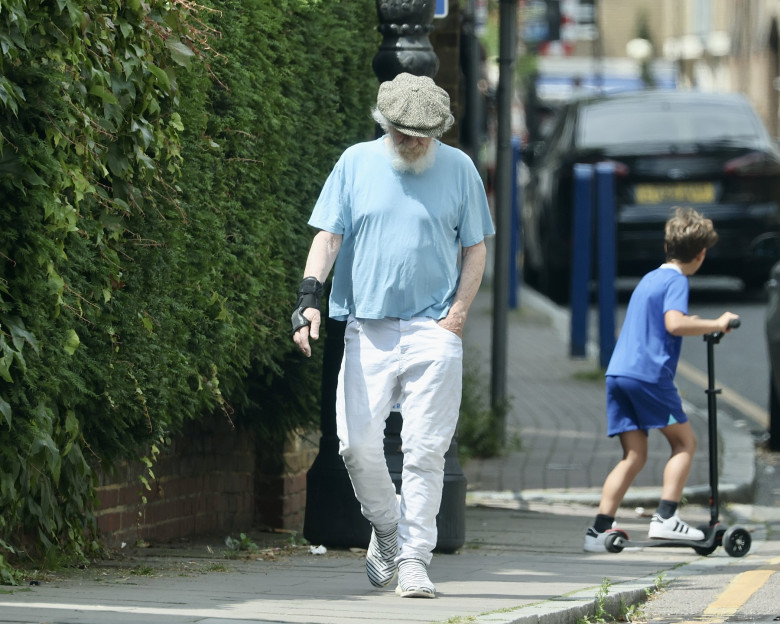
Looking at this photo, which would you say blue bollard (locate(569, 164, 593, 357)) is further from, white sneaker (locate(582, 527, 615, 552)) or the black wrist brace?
the black wrist brace

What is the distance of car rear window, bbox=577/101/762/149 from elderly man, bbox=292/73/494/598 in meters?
10.3

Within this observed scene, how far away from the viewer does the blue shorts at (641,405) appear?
7387 mm

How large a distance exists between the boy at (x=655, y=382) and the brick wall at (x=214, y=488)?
4.55 feet

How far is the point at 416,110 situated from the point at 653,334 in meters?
2.12

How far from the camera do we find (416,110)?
5738mm

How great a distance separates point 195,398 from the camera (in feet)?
20.3

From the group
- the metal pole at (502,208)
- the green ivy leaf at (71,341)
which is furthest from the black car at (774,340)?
the green ivy leaf at (71,341)

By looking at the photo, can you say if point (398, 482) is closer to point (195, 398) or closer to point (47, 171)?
point (195, 398)

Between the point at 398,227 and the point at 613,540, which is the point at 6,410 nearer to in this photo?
the point at 398,227

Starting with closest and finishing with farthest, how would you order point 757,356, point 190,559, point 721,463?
point 190,559 → point 721,463 → point 757,356

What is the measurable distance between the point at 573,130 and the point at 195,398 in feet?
35.0

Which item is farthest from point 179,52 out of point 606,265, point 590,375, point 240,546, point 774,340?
point 606,265

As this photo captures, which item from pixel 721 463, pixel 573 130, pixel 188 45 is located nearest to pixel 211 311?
pixel 188 45

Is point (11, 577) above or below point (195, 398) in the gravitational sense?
below
